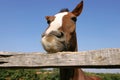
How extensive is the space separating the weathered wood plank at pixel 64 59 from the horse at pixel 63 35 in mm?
828

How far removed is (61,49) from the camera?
4582mm


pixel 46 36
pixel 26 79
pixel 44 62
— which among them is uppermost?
pixel 46 36

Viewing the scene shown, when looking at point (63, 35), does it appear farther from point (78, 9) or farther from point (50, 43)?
point (78, 9)

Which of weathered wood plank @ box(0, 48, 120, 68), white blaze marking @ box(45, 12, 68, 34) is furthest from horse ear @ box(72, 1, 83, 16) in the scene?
weathered wood plank @ box(0, 48, 120, 68)

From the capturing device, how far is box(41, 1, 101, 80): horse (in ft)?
14.1

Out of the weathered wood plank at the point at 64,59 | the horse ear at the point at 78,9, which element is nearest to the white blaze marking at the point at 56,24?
the horse ear at the point at 78,9

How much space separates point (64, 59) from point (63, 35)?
1551 millimetres

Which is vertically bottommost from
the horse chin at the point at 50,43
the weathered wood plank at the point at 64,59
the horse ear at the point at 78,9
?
the weathered wood plank at the point at 64,59

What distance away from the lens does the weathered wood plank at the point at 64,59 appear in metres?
3.00

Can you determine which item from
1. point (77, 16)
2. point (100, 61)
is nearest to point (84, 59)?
point (100, 61)

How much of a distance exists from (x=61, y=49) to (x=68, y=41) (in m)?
0.49

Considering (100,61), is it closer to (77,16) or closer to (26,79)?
(77,16)

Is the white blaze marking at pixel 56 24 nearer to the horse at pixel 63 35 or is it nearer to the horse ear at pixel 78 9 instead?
the horse at pixel 63 35

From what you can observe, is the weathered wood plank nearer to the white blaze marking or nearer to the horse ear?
the white blaze marking
